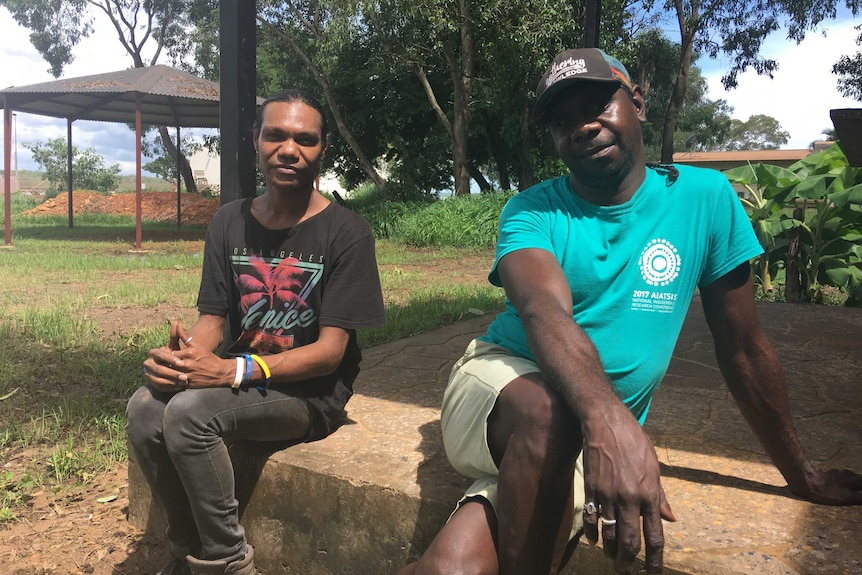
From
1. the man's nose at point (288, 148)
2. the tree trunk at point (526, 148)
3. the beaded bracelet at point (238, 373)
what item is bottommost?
the beaded bracelet at point (238, 373)

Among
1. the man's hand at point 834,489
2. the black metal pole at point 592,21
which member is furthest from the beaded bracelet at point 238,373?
the black metal pole at point 592,21

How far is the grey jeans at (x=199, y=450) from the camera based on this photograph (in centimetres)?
191

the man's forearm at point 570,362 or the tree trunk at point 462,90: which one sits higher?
the tree trunk at point 462,90

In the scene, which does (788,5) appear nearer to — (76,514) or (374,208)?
(374,208)

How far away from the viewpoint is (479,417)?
1.59m

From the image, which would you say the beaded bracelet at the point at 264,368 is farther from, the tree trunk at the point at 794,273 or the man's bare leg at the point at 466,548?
the tree trunk at the point at 794,273

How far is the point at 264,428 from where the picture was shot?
2.10 metres

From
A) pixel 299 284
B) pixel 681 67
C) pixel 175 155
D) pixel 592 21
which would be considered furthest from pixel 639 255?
pixel 175 155

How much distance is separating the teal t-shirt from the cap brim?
25cm

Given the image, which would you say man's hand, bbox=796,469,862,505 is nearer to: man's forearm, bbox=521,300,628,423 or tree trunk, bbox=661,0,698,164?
man's forearm, bbox=521,300,628,423

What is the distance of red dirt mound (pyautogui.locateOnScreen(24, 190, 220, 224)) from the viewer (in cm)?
2083

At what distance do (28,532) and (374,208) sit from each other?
13.7 m

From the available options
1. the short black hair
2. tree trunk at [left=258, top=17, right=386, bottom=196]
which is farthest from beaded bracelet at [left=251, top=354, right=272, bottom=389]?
tree trunk at [left=258, top=17, right=386, bottom=196]

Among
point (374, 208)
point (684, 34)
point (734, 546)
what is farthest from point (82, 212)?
point (734, 546)
